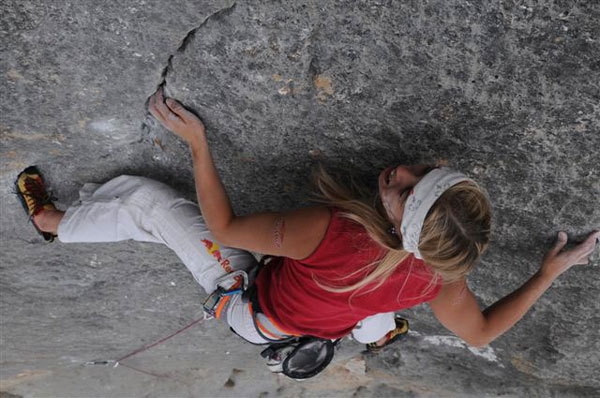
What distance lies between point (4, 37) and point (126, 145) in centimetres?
62

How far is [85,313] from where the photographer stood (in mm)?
3738

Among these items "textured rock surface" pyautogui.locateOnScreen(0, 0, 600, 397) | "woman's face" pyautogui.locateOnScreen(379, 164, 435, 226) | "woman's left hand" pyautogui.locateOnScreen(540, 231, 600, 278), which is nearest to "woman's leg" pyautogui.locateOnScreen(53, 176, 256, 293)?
"textured rock surface" pyautogui.locateOnScreen(0, 0, 600, 397)

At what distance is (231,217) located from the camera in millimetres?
2312

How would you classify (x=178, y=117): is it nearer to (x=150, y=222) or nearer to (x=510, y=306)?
(x=150, y=222)

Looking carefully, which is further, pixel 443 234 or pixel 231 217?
pixel 231 217

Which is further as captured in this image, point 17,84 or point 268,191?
point 268,191

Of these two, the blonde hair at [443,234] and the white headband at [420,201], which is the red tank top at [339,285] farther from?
the white headband at [420,201]

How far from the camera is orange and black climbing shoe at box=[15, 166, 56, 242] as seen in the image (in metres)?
2.78

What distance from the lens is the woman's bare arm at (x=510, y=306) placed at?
2449mm

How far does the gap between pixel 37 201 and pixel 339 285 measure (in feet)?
4.54

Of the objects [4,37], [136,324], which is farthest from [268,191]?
[136,324]

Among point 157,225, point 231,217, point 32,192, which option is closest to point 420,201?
point 231,217

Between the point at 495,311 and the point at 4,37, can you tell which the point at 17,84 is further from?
the point at 495,311

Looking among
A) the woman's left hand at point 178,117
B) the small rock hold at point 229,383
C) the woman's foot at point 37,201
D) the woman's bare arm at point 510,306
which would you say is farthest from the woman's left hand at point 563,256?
the small rock hold at point 229,383
